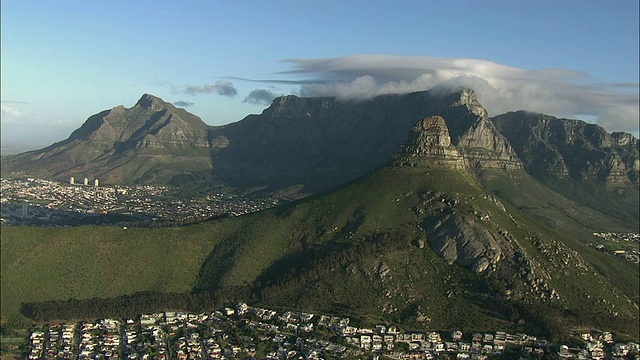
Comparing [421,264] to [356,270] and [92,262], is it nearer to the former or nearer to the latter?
[356,270]

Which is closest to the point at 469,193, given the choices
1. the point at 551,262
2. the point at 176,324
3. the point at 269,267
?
the point at 551,262

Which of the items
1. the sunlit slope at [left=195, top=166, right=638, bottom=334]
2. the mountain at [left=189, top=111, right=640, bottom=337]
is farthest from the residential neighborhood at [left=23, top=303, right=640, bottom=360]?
the sunlit slope at [left=195, top=166, right=638, bottom=334]

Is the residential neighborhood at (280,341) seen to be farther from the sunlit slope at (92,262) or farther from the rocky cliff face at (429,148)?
the rocky cliff face at (429,148)

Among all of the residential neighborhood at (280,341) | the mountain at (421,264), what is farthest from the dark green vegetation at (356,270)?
the residential neighborhood at (280,341)

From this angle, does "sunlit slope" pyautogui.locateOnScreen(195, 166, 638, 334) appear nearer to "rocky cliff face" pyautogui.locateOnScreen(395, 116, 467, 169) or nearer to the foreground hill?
the foreground hill

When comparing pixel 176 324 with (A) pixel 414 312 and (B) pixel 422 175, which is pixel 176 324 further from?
(B) pixel 422 175

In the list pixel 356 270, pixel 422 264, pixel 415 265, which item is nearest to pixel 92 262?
pixel 356 270
